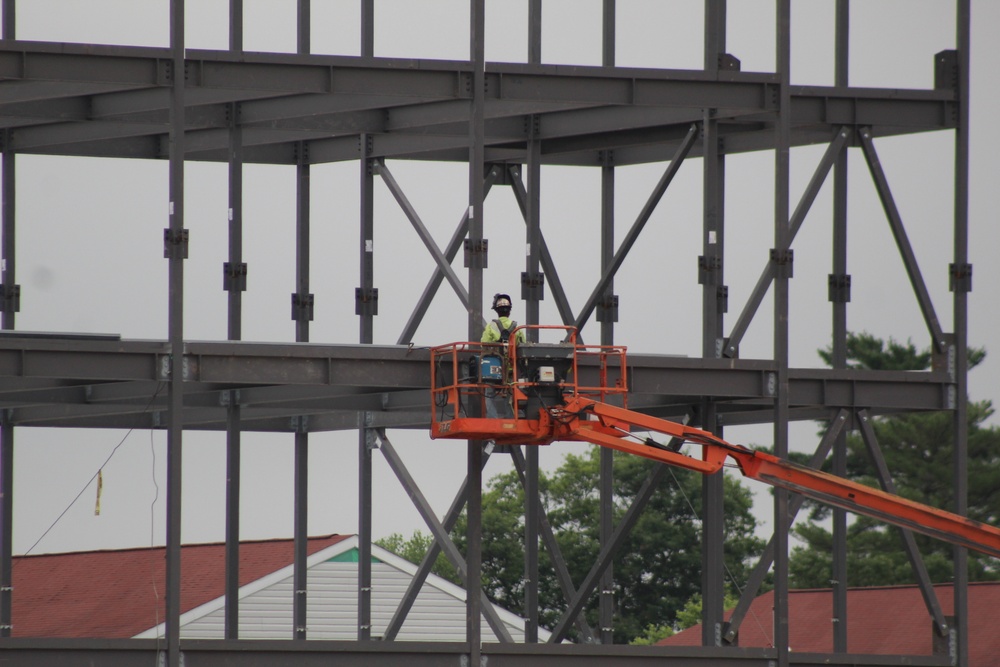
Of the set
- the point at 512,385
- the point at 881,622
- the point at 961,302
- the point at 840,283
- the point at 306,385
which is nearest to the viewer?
the point at 512,385

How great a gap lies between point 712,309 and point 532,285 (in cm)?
388

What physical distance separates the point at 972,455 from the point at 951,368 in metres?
37.5

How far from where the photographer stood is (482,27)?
26.0m

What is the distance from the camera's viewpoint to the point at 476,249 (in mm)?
25844

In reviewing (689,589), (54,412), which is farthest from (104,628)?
(689,589)

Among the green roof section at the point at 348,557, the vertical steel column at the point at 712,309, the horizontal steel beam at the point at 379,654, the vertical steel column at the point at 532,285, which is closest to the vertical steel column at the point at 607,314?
the vertical steel column at the point at 532,285

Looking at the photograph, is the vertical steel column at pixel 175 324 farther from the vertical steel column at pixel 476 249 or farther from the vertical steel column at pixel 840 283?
the vertical steel column at pixel 840 283

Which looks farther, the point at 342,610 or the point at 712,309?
the point at 342,610

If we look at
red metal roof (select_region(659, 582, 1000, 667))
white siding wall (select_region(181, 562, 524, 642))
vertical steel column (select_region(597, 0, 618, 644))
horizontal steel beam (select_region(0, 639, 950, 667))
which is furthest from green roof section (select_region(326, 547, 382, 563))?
horizontal steel beam (select_region(0, 639, 950, 667))

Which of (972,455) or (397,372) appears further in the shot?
(972,455)

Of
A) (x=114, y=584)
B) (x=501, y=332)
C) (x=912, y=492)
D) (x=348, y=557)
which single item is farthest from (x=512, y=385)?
(x=912, y=492)

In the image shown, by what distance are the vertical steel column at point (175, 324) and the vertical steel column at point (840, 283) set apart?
1101 centimetres

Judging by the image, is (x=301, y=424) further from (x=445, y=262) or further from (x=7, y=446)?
(x=445, y=262)

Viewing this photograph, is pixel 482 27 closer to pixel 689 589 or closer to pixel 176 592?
pixel 176 592
